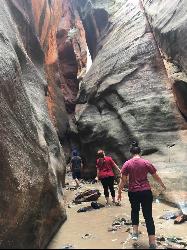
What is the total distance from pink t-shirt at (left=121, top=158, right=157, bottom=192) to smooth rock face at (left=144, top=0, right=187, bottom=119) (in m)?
9.57

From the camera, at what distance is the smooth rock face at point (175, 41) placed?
698 inches

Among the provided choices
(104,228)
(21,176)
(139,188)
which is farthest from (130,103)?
(21,176)

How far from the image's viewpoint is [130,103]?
63.8ft

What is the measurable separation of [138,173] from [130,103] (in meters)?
11.1

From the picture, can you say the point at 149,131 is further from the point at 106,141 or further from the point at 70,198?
the point at 70,198

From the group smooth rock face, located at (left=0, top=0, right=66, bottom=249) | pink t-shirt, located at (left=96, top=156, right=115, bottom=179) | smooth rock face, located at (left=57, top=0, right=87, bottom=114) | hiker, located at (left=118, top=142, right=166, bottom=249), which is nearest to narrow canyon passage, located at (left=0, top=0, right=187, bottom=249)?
smooth rock face, located at (left=0, top=0, right=66, bottom=249)

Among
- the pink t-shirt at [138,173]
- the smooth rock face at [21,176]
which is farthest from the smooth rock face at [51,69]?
the pink t-shirt at [138,173]

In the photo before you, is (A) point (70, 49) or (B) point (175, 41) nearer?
(B) point (175, 41)

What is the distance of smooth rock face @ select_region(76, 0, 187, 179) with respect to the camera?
57.0 feet

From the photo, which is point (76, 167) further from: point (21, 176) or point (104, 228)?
point (21, 176)

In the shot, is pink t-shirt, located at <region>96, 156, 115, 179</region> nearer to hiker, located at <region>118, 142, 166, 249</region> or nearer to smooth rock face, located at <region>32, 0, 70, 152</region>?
hiker, located at <region>118, 142, 166, 249</region>

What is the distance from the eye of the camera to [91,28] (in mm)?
31625

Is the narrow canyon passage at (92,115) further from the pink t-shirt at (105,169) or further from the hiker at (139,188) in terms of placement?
the pink t-shirt at (105,169)

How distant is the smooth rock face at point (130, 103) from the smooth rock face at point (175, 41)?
503 mm
